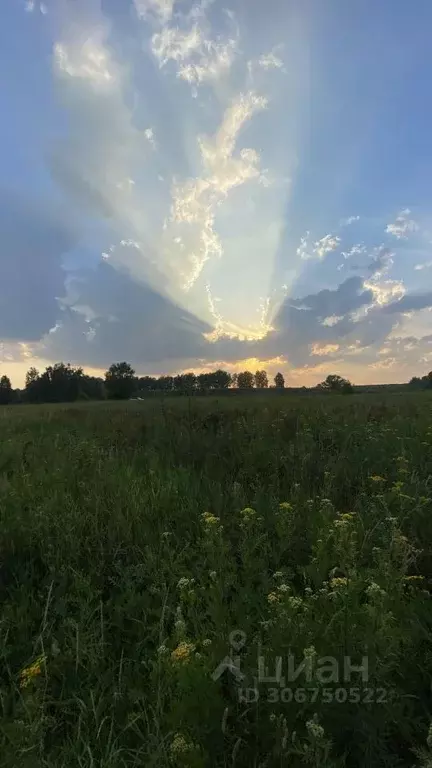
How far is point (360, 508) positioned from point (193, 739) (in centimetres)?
288

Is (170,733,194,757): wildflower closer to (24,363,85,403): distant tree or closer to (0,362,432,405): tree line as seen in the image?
(0,362,432,405): tree line

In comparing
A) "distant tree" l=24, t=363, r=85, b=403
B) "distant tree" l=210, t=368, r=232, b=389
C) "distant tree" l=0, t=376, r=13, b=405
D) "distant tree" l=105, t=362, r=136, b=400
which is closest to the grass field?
"distant tree" l=210, t=368, r=232, b=389

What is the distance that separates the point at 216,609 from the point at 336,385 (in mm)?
31243

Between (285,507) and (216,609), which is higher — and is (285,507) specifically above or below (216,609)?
above

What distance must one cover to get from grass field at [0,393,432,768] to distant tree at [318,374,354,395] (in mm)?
22245

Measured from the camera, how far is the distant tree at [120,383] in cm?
4891

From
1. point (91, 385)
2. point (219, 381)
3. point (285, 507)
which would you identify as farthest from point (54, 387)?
point (285, 507)

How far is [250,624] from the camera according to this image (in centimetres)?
263

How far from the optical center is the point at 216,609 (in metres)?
2.65

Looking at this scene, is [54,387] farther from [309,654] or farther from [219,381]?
[309,654]

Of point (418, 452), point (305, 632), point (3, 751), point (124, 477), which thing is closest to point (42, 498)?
point (124, 477)

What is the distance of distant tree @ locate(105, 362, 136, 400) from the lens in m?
48.9

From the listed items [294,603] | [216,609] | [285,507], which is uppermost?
[285,507]

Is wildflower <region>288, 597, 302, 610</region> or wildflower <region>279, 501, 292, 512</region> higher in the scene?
wildflower <region>279, 501, 292, 512</region>
